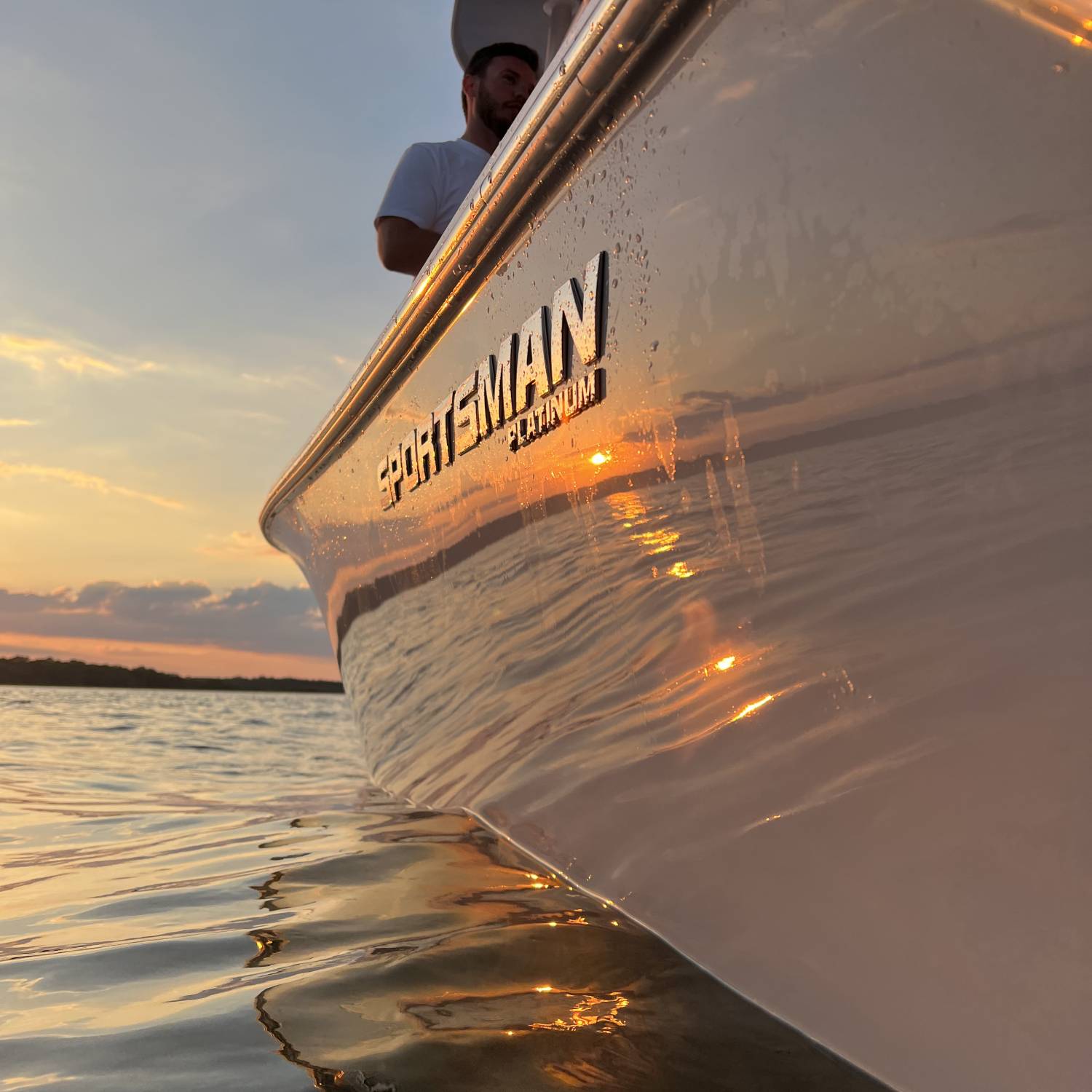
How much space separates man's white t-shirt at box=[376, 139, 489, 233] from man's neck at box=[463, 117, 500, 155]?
16 centimetres

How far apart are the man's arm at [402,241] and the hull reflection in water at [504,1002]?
150cm

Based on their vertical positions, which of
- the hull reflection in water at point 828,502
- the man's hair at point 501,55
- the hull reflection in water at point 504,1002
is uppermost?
the man's hair at point 501,55

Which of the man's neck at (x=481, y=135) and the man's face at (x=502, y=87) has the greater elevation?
the man's face at (x=502, y=87)

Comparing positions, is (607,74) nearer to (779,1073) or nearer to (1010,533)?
(1010,533)

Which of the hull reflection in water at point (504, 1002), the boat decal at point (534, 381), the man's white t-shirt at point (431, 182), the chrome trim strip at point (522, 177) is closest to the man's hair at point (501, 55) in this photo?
the man's white t-shirt at point (431, 182)

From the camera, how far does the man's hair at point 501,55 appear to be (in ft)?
8.39

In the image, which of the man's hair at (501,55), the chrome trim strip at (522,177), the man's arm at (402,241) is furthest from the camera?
the man's hair at (501,55)

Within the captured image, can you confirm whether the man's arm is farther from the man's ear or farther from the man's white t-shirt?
the man's ear

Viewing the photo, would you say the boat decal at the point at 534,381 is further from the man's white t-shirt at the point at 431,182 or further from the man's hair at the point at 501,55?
the man's hair at the point at 501,55

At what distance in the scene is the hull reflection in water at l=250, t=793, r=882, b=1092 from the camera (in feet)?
2.71

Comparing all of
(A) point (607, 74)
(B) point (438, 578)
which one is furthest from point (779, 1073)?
(B) point (438, 578)

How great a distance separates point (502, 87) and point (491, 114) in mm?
74

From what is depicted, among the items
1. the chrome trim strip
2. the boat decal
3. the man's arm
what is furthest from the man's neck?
the boat decal

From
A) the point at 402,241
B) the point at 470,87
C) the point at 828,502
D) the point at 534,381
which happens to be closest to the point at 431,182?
the point at 402,241
